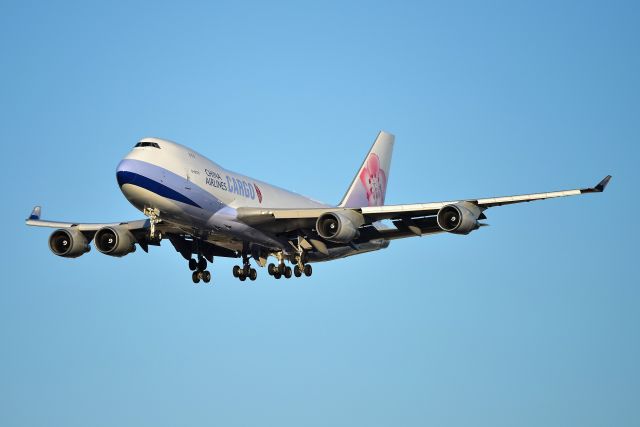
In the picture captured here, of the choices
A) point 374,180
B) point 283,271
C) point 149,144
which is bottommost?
point 283,271

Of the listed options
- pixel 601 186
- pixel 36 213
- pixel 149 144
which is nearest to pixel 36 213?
pixel 36 213

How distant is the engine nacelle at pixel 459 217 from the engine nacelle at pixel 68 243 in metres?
19.6

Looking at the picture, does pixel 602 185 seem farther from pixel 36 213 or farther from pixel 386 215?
pixel 36 213

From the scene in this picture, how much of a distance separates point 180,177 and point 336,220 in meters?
7.87

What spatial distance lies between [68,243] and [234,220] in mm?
10499

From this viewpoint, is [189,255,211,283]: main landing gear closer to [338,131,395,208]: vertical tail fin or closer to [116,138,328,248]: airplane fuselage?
[116,138,328,248]: airplane fuselage

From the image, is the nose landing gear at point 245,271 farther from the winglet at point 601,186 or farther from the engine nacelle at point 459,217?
the winglet at point 601,186

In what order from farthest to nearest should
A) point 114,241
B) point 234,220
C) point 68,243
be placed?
point 68,243
point 114,241
point 234,220

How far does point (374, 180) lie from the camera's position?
7275cm

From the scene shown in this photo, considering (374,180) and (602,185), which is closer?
(602,185)

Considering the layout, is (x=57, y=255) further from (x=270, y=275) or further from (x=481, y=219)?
(x=481, y=219)

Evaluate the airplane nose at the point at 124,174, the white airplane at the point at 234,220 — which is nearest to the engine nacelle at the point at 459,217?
the white airplane at the point at 234,220

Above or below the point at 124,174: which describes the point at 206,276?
below

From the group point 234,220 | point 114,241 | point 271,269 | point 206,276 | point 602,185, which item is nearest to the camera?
point 602,185
